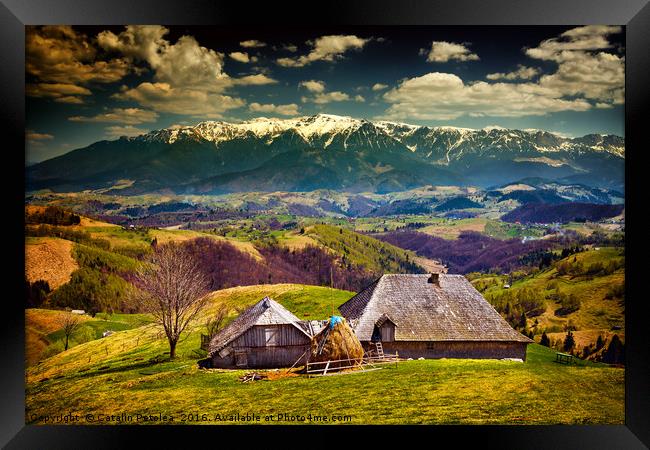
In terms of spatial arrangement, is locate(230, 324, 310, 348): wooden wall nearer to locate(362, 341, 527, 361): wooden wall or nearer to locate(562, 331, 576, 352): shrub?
locate(362, 341, 527, 361): wooden wall

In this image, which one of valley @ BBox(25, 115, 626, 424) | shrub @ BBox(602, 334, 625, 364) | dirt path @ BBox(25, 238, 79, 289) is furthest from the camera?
dirt path @ BBox(25, 238, 79, 289)

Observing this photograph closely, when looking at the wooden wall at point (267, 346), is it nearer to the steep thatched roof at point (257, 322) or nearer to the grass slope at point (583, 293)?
the steep thatched roof at point (257, 322)

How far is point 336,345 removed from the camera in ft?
101

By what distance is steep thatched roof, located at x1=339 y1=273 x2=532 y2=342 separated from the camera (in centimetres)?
3506

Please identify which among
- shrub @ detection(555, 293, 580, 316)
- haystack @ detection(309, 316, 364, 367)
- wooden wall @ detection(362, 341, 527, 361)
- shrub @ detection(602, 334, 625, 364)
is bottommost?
shrub @ detection(555, 293, 580, 316)

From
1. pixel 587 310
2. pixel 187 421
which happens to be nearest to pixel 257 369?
pixel 187 421

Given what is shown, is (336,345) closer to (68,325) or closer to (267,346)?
(267,346)

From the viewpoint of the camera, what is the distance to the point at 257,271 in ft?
424

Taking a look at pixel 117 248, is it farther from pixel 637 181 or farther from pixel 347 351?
pixel 637 181

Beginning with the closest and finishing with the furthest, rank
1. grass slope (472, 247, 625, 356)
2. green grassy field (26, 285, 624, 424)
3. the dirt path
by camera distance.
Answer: green grassy field (26, 285, 624, 424) → grass slope (472, 247, 625, 356) → the dirt path

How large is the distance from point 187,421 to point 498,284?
85989 mm

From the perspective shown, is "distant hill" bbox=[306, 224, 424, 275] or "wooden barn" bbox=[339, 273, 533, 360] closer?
"wooden barn" bbox=[339, 273, 533, 360]

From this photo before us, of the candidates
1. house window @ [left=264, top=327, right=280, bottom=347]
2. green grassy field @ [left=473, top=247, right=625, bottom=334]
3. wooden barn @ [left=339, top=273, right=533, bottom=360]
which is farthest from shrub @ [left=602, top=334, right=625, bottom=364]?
house window @ [left=264, top=327, right=280, bottom=347]

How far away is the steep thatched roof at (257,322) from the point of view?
32969 mm
